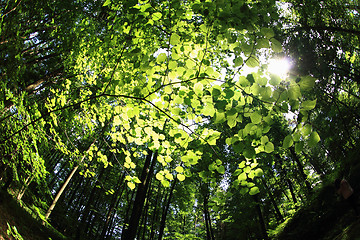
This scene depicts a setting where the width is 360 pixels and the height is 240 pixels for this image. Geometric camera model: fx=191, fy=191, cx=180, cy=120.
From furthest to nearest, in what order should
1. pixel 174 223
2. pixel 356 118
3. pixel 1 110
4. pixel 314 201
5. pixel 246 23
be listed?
pixel 174 223 → pixel 314 201 → pixel 356 118 → pixel 1 110 → pixel 246 23

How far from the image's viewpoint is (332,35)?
15.9ft

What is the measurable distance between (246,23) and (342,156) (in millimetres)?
5134

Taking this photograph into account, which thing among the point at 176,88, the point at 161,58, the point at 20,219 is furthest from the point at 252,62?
the point at 20,219

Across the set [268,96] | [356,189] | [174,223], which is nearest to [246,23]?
[268,96]

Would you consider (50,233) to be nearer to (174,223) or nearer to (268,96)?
(268,96)

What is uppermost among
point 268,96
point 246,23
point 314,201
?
point 314,201

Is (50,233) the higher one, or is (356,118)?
(356,118)

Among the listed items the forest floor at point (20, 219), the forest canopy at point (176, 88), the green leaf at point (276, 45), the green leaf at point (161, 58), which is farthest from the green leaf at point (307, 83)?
the forest floor at point (20, 219)

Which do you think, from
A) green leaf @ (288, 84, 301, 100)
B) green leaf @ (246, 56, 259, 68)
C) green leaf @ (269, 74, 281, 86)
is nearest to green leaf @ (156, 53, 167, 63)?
green leaf @ (246, 56, 259, 68)

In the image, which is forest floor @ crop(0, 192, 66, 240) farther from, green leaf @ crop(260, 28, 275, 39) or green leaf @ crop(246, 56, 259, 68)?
green leaf @ crop(260, 28, 275, 39)

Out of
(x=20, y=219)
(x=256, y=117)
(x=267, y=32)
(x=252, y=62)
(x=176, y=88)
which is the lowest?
(x=256, y=117)

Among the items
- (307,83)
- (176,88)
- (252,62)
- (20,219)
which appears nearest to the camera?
(307,83)

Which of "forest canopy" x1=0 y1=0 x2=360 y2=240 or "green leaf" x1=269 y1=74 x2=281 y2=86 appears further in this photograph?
"forest canopy" x1=0 y1=0 x2=360 y2=240

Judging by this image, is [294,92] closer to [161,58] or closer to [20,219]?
[161,58]
